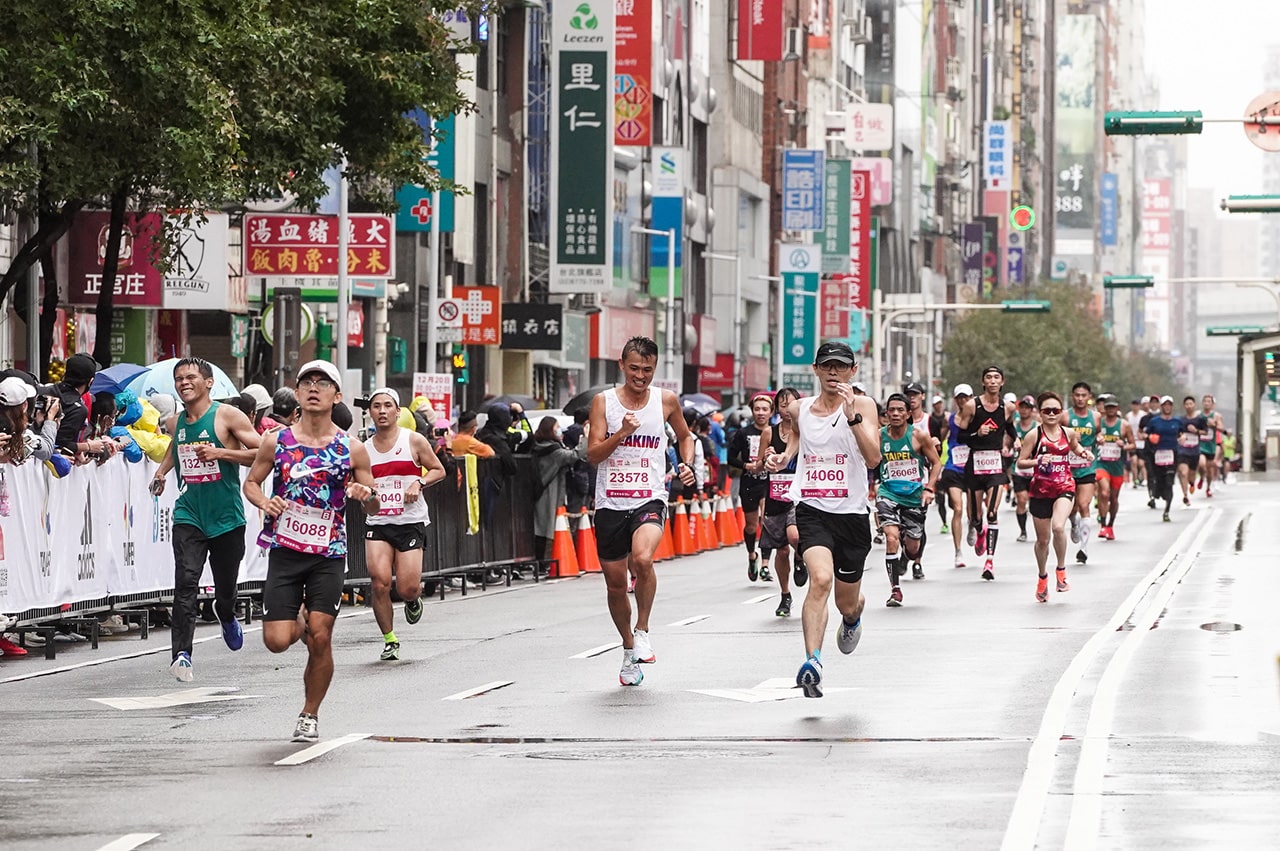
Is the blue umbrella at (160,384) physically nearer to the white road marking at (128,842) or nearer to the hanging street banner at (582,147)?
the white road marking at (128,842)

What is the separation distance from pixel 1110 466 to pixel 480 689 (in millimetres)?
21421

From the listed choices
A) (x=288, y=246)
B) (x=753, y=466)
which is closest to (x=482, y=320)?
(x=288, y=246)

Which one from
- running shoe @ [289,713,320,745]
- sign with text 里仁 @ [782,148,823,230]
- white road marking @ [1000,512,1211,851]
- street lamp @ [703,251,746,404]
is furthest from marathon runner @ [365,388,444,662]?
sign with text 里仁 @ [782,148,823,230]

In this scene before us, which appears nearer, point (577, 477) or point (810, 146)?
point (577, 477)

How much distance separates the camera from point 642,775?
452 inches

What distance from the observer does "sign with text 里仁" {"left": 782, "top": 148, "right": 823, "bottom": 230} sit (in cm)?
9188

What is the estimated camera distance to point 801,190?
92500 millimetres

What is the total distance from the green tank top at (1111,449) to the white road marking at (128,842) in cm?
2677

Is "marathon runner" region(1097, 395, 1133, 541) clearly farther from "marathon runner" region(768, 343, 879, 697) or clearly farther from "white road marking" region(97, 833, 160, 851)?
"white road marking" region(97, 833, 160, 851)

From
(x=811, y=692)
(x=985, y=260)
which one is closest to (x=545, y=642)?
(x=811, y=692)

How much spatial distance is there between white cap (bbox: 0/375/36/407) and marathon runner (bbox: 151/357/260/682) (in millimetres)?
1380

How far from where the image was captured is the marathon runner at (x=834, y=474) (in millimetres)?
14578

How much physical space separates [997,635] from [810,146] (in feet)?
281

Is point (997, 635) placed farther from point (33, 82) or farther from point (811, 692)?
point (33, 82)
